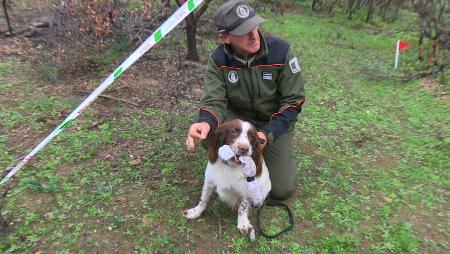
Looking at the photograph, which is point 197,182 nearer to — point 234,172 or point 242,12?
point 234,172

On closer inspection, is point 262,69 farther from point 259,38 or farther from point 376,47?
point 376,47

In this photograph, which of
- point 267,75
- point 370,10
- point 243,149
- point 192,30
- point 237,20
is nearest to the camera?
point 243,149

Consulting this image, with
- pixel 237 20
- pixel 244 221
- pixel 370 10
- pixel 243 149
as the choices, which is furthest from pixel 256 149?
pixel 370 10

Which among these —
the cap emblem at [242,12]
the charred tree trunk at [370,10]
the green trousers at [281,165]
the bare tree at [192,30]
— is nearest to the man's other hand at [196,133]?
the green trousers at [281,165]

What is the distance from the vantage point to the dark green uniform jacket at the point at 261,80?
324cm

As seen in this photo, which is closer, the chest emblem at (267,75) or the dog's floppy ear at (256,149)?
the dog's floppy ear at (256,149)

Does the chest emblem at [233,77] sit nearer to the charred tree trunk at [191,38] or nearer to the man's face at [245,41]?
the man's face at [245,41]

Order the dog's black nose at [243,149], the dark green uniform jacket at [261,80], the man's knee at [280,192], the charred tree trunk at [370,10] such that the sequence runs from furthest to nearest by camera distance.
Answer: the charred tree trunk at [370,10] < the man's knee at [280,192] < the dark green uniform jacket at [261,80] < the dog's black nose at [243,149]

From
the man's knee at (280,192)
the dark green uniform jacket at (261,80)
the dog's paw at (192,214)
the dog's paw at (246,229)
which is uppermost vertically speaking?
the dark green uniform jacket at (261,80)

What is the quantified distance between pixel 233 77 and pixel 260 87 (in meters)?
0.24

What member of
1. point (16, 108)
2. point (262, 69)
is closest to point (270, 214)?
point (262, 69)

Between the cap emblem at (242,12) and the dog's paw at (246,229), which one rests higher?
the cap emblem at (242,12)

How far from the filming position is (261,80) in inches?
131

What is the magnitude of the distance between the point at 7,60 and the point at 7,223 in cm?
328
